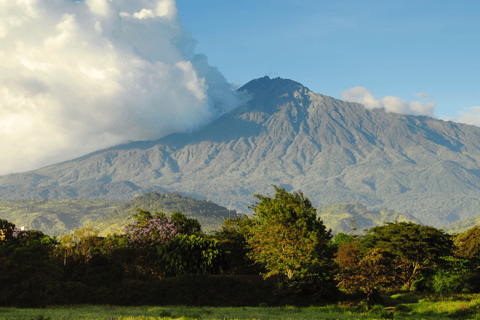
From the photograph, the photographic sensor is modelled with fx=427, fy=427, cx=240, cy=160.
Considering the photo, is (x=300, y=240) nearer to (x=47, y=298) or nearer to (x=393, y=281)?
(x=393, y=281)

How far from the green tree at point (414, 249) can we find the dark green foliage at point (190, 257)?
14615mm

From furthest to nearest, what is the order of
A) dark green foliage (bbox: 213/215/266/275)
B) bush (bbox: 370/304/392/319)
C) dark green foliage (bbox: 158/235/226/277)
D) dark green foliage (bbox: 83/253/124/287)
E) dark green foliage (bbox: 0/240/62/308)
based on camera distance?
dark green foliage (bbox: 213/215/266/275) < dark green foliage (bbox: 158/235/226/277) < dark green foliage (bbox: 83/253/124/287) < dark green foliage (bbox: 0/240/62/308) < bush (bbox: 370/304/392/319)

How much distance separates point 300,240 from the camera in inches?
1479

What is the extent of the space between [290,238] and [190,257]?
432 inches

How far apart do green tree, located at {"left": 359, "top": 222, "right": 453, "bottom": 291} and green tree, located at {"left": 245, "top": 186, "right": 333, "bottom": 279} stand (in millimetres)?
4997

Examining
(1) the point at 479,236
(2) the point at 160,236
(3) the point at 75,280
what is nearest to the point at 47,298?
(3) the point at 75,280

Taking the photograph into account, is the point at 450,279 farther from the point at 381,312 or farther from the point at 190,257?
the point at 190,257

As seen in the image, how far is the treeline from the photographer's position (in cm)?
2917

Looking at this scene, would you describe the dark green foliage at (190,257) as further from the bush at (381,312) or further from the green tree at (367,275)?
the bush at (381,312)

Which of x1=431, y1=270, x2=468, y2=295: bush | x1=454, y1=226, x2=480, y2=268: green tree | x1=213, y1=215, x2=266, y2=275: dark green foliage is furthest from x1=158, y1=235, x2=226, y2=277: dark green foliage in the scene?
x1=454, y1=226, x2=480, y2=268: green tree

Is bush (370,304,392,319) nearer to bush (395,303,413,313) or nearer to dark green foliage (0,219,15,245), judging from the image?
bush (395,303,413,313)

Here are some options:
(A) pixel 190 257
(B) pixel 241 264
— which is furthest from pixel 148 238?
(B) pixel 241 264

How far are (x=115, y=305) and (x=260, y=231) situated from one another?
16638mm

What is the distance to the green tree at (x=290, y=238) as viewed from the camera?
36.9 metres
